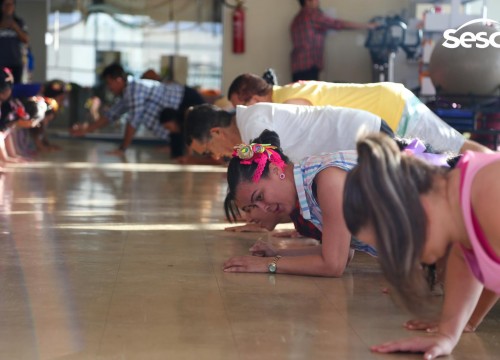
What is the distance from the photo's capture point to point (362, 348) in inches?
99.1

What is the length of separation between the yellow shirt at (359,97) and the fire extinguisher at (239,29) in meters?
6.84

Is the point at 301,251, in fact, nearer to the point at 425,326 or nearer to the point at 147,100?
the point at 425,326

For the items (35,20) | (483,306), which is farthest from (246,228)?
(35,20)

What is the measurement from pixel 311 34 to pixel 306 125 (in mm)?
7149

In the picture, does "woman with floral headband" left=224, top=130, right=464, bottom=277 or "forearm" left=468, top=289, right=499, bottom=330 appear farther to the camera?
"woman with floral headband" left=224, top=130, right=464, bottom=277

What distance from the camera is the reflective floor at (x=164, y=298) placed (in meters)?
2.49

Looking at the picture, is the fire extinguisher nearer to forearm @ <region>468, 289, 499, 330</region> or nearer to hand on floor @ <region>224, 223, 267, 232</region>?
hand on floor @ <region>224, 223, 267, 232</region>

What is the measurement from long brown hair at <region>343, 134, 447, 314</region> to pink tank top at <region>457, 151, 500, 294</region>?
10cm

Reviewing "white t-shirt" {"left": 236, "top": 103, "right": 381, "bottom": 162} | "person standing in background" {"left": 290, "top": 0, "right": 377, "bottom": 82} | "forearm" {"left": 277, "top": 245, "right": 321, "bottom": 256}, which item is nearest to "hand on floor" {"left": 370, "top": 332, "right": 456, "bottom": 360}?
"forearm" {"left": 277, "top": 245, "right": 321, "bottom": 256}

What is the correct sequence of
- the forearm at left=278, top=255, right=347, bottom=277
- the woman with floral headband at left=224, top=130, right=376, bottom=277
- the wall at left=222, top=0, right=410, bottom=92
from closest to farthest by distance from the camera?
the woman with floral headband at left=224, top=130, right=376, bottom=277 → the forearm at left=278, top=255, right=347, bottom=277 → the wall at left=222, top=0, right=410, bottom=92

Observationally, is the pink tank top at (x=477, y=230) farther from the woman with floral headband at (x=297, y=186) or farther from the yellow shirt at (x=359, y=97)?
the yellow shirt at (x=359, y=97)

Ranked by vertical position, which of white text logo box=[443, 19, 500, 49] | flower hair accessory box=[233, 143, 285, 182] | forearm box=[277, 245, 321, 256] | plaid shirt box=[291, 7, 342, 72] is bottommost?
forearm box=[277, 245, 321, 256]

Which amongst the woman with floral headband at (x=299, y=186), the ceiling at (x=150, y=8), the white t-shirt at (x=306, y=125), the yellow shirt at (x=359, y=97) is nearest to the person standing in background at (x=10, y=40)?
the ceiling at (x=150, y=8)

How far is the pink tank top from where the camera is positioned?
1.96 m
